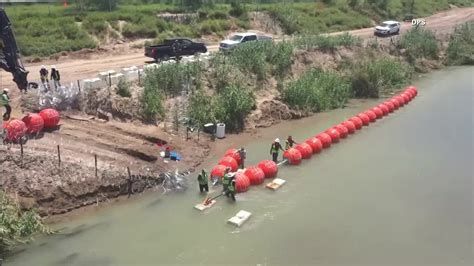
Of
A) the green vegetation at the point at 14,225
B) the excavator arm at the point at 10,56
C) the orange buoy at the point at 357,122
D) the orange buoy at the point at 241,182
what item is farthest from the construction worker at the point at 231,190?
the orange buoy at the point at 357,122

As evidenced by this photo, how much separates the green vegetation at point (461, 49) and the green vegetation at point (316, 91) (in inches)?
828

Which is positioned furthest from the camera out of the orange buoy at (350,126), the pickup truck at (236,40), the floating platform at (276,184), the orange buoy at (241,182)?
the pickup truck at (236,40)

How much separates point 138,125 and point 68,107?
151 inches

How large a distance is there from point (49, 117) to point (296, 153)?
12.3 metres

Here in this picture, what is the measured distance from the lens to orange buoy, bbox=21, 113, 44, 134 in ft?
74.0

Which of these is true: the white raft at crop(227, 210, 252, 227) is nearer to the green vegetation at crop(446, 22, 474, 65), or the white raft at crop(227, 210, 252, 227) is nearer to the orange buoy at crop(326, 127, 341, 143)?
the orange buoy at crop(326, 127, 341, 143)

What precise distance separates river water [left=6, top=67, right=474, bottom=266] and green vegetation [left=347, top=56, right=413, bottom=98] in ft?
43.1

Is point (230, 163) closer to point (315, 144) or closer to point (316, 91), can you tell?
point (315, 144)

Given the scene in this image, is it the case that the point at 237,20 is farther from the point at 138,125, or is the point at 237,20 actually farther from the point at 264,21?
the point at 138,125

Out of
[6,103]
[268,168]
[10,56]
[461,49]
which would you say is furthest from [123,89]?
[461,49]

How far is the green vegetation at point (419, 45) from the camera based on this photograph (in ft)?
165

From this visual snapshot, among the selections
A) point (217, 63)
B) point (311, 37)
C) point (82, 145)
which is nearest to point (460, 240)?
point (82, 145)

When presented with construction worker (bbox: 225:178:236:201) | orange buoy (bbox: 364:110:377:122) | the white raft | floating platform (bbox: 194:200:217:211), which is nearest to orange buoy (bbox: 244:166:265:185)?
construction worker (bbox: 225:178:236:201)

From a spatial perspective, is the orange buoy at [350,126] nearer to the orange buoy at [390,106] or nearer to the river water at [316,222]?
the river water at [316,222]
